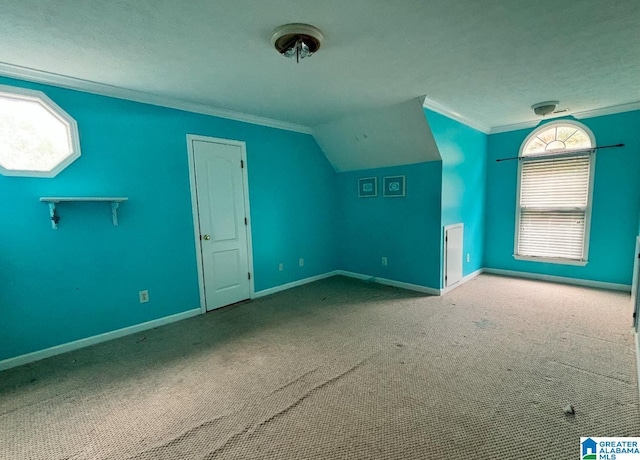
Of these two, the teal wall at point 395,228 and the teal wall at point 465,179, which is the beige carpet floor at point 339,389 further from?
the teal wall at point 465,179

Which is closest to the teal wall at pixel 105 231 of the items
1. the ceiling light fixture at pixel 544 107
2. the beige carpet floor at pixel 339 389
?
the beige carpet floor at pixel 339 389

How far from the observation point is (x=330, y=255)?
4906 mm

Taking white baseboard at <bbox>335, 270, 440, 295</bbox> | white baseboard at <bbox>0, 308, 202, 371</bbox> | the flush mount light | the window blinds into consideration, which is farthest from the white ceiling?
white baseboard at <bbox>335, 270, 440, 295</bbox>

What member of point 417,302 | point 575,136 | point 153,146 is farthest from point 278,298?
point 575,136

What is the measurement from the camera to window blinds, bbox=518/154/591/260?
3.90 meters

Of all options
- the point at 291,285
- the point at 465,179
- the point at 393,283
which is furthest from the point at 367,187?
the point at 291,285

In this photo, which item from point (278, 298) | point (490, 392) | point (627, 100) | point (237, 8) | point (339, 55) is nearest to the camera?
point (237, 8)

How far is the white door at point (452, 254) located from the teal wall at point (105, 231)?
263 centimetres

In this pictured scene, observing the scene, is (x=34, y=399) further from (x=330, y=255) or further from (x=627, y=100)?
(x=627, y=100)

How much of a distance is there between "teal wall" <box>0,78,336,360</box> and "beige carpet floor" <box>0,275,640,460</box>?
301 mm

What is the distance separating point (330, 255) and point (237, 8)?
12.5 feet

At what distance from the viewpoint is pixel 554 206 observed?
13.5ft

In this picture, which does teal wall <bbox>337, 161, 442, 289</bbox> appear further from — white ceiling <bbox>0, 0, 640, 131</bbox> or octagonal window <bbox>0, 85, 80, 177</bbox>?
octagonal window <bbox>0, 85, 80, 177</bbox>

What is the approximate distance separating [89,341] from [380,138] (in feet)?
12.9
